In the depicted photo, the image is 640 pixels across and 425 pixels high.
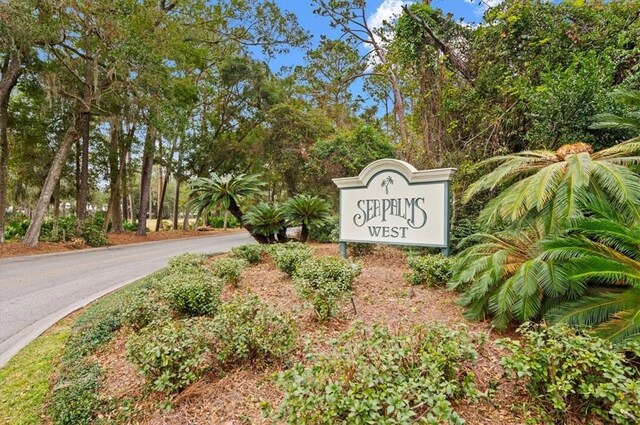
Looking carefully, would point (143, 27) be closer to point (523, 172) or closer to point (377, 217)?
point (377, 217)

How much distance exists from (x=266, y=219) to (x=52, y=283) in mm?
4634

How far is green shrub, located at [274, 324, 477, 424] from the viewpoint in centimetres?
172

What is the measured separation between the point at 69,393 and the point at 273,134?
16718mm

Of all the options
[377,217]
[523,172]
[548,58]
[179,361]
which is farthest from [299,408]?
[548,58]

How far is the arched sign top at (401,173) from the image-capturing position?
17.8 ft

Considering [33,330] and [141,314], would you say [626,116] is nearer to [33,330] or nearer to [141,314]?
[141,314]

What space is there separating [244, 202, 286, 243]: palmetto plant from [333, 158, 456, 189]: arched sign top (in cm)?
231

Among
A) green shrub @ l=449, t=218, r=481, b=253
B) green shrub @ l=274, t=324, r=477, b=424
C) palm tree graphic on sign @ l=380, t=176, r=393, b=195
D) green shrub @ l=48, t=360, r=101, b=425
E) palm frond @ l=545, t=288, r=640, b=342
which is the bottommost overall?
green shrub @ l=48, t=360, r=101, b=425

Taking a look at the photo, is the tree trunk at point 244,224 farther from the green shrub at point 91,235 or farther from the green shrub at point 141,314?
the green shrub at point 91,235

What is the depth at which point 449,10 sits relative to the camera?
7160 mm

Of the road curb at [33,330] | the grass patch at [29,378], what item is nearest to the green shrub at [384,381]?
Answer: the grass patch at [29,378]

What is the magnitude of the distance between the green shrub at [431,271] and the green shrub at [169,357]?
3.14 m

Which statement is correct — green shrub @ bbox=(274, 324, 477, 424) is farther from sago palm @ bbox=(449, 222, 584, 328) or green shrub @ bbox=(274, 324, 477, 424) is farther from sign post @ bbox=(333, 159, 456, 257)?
sign post @ bbox=(333, 159, 456, 257)

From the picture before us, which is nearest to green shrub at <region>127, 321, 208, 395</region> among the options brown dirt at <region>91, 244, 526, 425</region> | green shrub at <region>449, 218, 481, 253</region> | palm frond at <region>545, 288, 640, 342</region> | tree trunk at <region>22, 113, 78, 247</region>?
brown dirt at <region>91, 244, 526, 425</region>
